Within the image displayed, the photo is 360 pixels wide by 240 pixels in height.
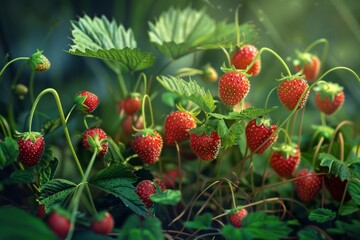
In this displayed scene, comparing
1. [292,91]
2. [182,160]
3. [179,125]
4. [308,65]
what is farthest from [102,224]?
[308,65]

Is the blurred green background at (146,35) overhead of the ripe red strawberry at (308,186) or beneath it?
overhead

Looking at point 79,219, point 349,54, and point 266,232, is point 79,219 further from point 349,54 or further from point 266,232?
point 349,54

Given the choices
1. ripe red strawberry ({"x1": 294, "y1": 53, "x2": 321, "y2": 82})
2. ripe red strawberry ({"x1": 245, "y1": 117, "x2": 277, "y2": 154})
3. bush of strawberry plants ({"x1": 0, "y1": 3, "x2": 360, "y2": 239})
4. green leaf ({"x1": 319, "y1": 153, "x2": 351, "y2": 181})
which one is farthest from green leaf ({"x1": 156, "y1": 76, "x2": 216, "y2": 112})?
ripe red strawberry ({"x1": 294, "y1": 53, "x2": 321, "y2": 82})

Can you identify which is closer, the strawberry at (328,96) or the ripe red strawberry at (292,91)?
the ripe red strawberry at (292,91)

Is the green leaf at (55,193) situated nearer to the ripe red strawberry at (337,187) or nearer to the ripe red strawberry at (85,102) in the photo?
the ripe red strawberry at (85,102)

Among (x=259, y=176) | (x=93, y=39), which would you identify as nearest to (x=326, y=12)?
(x=259, y=176)

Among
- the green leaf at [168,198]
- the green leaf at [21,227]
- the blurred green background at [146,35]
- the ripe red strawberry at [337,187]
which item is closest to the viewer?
the green leaf at [21,227]

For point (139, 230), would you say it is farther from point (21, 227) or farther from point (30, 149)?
point (30, 149)

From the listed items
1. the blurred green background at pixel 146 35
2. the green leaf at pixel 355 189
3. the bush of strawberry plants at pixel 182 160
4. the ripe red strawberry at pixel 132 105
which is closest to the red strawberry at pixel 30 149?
Result: the bush of strawberry plants at pixel 182 160
